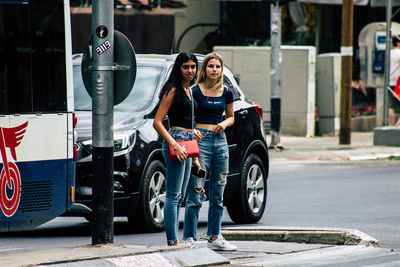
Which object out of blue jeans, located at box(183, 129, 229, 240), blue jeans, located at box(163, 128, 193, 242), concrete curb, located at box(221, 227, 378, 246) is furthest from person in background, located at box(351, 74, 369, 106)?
blue jeans, located at box(163, 128, 193, 242)

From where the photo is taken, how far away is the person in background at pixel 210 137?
9.27 m

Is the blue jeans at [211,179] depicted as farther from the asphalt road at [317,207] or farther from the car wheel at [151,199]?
the car wheel at [151,199]

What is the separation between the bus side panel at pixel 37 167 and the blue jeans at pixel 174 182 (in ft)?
3.61

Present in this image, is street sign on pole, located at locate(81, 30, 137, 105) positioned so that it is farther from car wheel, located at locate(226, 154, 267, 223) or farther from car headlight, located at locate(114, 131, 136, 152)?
car wheel, located at locate(226, 154, 267, 223)

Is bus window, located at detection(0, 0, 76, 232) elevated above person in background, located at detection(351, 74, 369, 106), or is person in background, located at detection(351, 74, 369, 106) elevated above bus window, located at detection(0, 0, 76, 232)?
bus window, located at detection(0, 0, 76, 232)

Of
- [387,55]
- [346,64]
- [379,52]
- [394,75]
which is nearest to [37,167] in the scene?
[346,64]

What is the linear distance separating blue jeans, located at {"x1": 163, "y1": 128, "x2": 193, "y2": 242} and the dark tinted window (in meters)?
1.26

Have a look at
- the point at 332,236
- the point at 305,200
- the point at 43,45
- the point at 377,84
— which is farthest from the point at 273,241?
the point at 377,84

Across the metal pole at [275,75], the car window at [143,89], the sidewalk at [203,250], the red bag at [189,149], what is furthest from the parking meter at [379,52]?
the red bag at [189,149]

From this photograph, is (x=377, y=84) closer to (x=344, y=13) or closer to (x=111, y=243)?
(x=344, y=13)

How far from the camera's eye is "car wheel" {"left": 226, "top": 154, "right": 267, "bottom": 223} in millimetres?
12094

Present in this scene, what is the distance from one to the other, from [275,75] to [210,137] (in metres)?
12.7

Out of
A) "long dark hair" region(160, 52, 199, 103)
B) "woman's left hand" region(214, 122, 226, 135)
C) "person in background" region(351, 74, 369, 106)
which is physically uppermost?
"long dark hair" region(160, 52, 199, 103)

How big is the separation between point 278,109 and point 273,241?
11.9 meters
